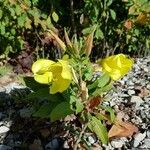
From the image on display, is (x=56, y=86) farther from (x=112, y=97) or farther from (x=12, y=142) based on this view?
(x=112, y=97)

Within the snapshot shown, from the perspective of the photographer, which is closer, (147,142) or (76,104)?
(76,104)

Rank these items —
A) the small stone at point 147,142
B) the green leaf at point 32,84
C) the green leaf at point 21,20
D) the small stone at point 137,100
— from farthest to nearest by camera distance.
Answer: the green leaf at point 21,20 → the small stone at point 137,100 → the small stone at point 147,142 → the green leaf at point 32,84

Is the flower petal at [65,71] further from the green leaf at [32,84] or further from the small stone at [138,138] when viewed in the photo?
the small stone at [138,138]

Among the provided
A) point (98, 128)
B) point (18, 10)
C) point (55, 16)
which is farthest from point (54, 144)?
point (55, 16)

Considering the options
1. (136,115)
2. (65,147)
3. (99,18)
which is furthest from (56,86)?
(99,18)

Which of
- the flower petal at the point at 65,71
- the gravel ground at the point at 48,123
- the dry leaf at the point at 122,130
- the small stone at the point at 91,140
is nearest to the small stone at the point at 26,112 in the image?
the gravel ground at the point at 48,123

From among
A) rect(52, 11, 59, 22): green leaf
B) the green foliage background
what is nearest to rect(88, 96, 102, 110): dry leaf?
the green foliage background

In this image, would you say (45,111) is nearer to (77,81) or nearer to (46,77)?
(77,81)
